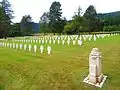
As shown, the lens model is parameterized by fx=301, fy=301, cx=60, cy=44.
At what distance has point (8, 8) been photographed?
86.3 meters

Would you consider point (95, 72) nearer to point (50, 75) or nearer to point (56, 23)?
point (50, 75)

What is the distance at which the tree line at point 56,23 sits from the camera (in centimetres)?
8200

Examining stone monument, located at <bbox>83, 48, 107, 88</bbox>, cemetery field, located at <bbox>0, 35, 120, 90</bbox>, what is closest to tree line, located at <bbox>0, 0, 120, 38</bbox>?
cemetery field, located at <bbox>0, 35, 120, 90</bbox>

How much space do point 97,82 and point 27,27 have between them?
96.5 m

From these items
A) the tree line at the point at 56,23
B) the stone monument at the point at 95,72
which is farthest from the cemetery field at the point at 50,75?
the tree line at the point at 56,23

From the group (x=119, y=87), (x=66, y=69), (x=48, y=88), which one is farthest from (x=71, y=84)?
(x=66, y=69)

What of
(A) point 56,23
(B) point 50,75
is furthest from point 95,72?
(A) point 56,23

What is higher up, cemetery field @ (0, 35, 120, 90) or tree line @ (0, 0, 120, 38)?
tree line @ (0, 0, 120, 38)

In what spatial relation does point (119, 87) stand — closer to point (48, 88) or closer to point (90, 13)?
point (48, 88)

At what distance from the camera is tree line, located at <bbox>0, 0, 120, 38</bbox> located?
269ft

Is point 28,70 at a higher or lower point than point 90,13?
lower

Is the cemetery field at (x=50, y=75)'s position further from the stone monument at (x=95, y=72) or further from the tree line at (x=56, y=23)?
the tree line at (x=56, y=23)

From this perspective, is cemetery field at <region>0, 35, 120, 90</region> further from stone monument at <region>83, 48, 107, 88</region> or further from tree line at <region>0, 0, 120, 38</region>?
tree line at <region>0, 0, 120, 38</region>

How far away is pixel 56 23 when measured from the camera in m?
94.9
